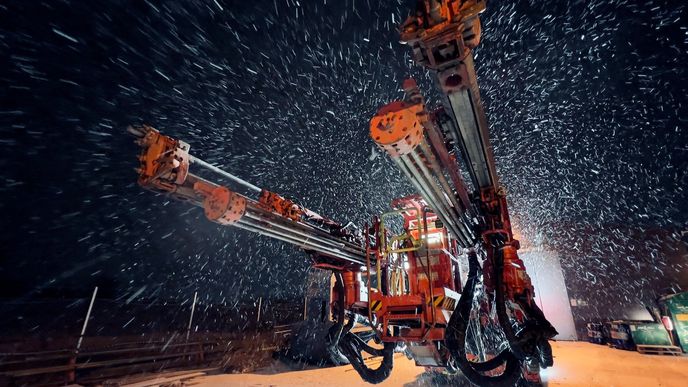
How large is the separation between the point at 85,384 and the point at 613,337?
27.1 metres

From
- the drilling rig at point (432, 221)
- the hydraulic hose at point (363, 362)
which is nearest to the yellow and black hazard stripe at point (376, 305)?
the drilling rig at point (432, 221)

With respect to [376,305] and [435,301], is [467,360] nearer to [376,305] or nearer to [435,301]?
[435,301]

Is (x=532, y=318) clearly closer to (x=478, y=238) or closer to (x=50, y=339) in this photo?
(x=478, y=238)

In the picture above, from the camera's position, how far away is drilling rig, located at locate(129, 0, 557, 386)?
86.5 inches

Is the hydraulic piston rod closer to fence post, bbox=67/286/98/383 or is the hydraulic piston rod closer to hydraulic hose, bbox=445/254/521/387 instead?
hydraulic hose, bbox=445/254/521/387

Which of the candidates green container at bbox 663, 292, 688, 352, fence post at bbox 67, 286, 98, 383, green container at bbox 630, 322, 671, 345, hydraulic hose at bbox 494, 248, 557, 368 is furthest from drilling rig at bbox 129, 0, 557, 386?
green container at bbox 663, 292, 688, 352

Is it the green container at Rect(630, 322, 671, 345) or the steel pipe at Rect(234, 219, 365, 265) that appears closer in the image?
the steel pipe at Rect(234, 219, 365, 265)

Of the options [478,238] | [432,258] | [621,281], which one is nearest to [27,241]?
[432,258]

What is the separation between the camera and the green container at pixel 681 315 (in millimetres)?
15617

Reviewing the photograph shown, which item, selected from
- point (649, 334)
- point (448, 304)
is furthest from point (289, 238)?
point (649, 334)

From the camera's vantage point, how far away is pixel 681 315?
52.1 ft

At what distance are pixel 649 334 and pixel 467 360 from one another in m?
20.9

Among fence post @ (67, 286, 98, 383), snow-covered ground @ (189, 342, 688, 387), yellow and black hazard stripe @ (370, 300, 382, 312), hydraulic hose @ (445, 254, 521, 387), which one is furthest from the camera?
snow-covered ground @ (189, 342, 688, 387)

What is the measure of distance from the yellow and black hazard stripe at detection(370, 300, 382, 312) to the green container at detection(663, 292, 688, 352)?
21589 mm
